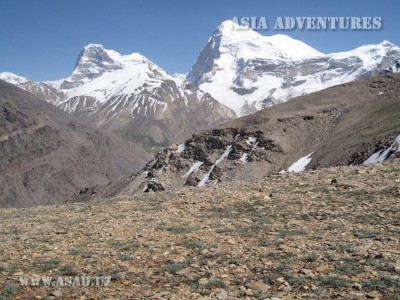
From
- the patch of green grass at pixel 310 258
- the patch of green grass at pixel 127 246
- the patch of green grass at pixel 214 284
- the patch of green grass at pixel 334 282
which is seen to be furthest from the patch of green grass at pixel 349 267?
the patch of green grass at pixel 127 246

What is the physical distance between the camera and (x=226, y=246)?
1302 centimetres

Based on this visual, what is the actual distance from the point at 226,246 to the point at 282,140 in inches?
2577

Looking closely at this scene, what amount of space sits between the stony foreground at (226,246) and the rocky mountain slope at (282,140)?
40.4 metres

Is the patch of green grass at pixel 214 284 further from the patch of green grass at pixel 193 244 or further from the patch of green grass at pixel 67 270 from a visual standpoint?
the patch of green grass at pixel 67 270

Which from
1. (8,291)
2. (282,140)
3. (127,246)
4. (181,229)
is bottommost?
(8,291)

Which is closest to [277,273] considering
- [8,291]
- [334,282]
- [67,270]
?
[334,282]

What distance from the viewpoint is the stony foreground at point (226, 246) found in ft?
33.3

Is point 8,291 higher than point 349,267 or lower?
lower

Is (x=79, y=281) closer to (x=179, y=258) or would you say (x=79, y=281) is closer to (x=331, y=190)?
(x=179, y=258)

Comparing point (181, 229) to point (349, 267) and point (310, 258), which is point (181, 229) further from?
point (349, 267)

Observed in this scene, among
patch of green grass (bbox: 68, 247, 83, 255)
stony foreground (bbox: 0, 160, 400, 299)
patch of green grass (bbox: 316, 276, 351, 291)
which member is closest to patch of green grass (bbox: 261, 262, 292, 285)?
stony foreground (bbox: 0, 160, 400, 299)

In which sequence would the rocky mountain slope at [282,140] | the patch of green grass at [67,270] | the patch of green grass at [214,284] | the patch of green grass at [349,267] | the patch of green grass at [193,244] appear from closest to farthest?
1. the patch of green grass at [214,284]
2. the patch of green grass at [349,267]
3. the patch of green grass at [67,270]
4. the patch of green grass at [193,244]
5. the rocky mountain slope at [282,140]

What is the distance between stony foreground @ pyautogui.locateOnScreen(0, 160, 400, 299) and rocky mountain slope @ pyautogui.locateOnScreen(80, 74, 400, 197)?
40381 millimetres

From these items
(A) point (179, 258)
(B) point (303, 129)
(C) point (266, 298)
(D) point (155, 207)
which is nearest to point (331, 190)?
(D) point (155, 207)
